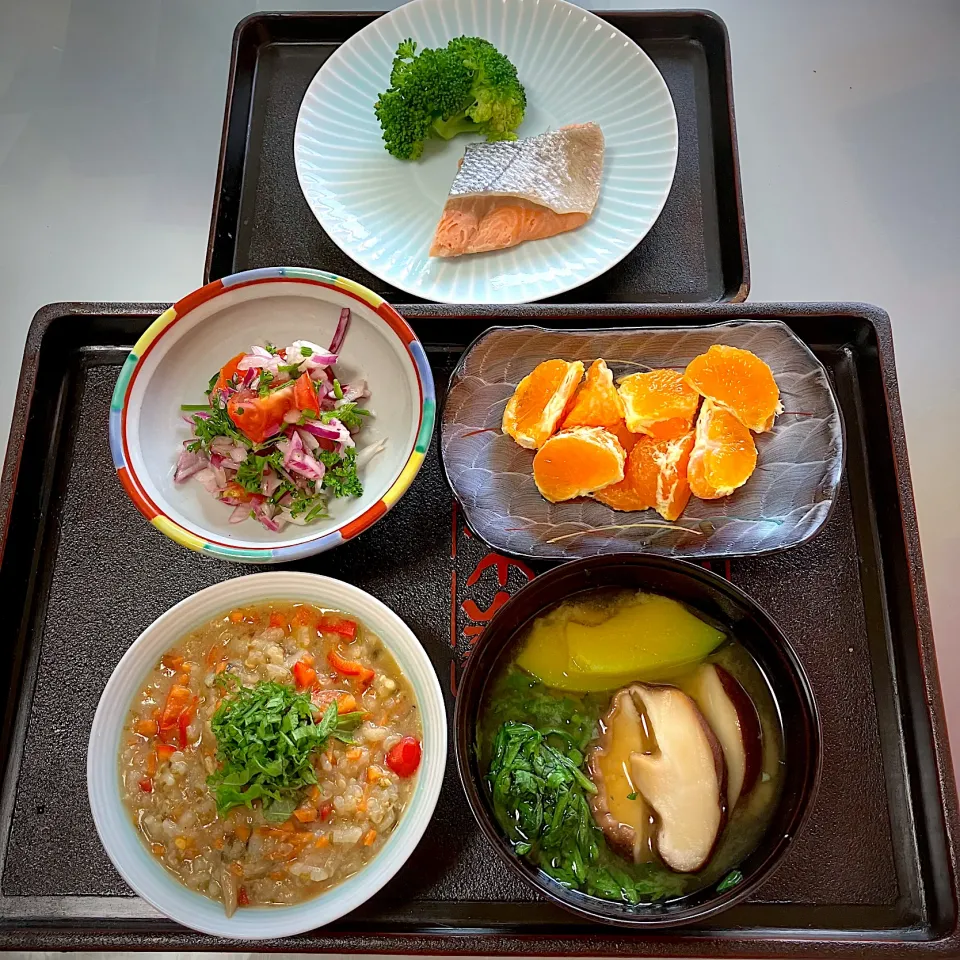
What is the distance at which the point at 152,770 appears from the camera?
1567 millimetres

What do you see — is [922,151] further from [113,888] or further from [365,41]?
[113,888]

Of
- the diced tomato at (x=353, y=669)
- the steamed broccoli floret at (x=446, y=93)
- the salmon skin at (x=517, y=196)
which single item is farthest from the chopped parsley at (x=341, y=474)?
the steamed broccoli floret at (x=446, y=93)

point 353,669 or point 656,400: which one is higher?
point 656,400

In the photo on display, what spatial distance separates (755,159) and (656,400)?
136 cm

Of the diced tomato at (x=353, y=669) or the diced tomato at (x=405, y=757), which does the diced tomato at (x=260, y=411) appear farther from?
the diced tomato at (x=405, y=757)

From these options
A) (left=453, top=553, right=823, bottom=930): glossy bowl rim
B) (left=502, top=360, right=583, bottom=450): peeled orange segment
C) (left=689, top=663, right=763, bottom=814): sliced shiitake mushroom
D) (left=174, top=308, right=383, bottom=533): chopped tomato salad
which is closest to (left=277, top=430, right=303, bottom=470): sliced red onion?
(left=174, top=308, right=383, bottom=533): chopped tomato salad

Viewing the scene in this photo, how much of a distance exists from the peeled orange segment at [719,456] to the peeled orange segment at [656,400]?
0.18 feet

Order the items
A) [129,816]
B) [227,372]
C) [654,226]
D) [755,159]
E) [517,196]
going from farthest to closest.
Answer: [755,159]
[654,226]
[517,196]
[227,372]
[129,816]

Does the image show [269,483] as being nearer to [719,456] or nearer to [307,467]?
[307,467]

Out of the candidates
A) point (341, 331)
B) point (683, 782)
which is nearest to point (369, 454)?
point (341, 331)

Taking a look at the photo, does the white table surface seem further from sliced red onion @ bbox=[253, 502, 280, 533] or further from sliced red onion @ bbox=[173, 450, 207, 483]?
sliced red onion @ bbox=[253, 502, 280, 533]

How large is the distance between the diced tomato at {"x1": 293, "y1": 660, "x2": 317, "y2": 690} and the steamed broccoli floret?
150 cm

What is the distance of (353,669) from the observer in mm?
1620

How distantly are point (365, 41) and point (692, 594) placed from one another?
192cm
